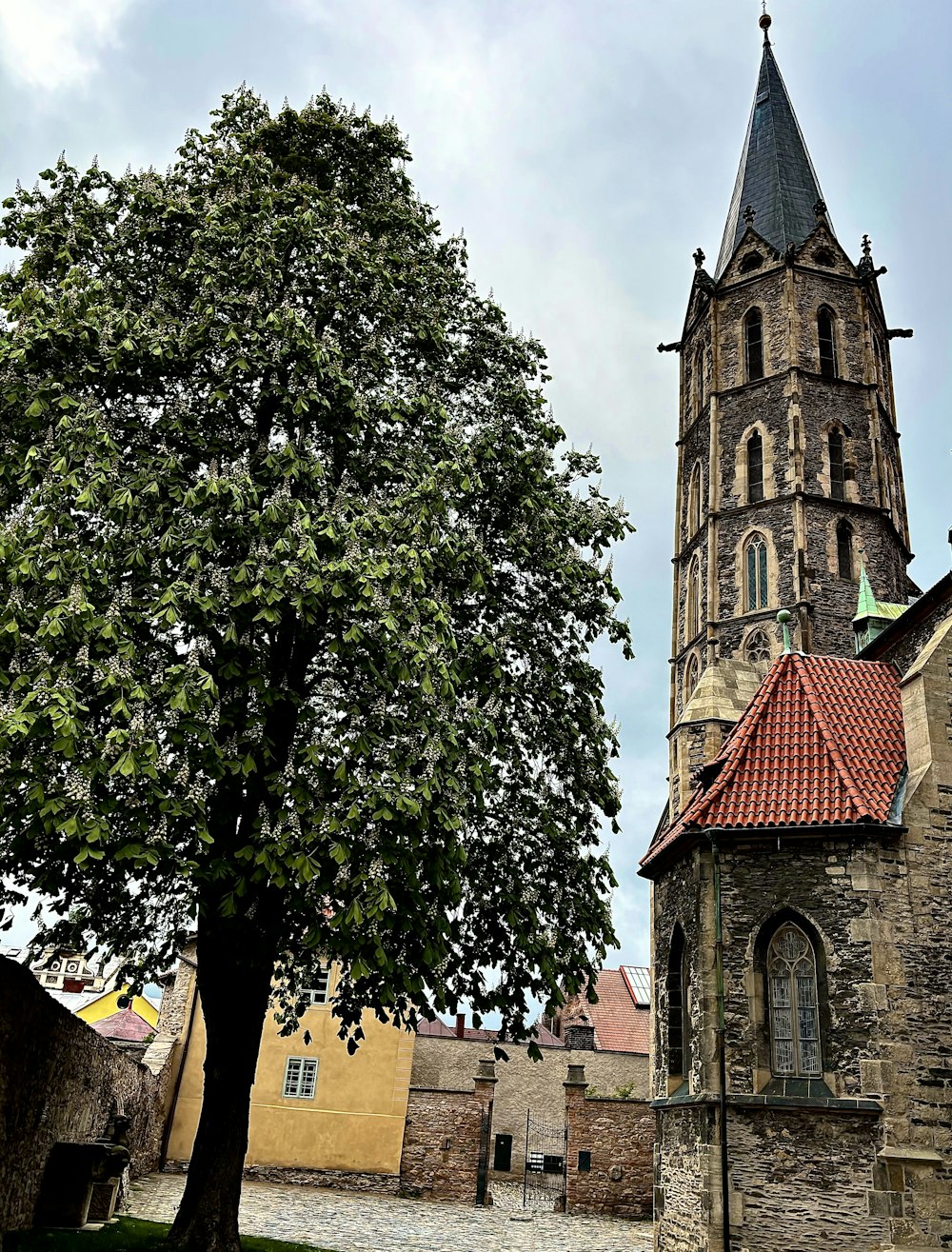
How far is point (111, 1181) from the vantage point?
1617cm

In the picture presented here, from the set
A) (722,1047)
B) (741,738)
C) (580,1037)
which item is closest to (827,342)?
(741,738)

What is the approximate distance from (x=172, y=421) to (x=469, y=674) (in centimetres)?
421

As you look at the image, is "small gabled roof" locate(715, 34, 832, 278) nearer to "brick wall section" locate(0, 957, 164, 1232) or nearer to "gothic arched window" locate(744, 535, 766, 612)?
"gothic arched window" locate(744, 535, 766, 612)

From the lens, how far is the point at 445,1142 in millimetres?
27766

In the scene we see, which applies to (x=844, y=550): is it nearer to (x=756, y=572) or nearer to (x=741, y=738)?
(x=756, y=572)

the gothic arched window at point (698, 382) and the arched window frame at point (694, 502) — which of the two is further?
the gothic arched window at point (698, 382)

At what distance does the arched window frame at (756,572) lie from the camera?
1389 inches

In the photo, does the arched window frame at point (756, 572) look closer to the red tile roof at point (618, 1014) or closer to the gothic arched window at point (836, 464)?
the gothic arched window at point (836, 464)

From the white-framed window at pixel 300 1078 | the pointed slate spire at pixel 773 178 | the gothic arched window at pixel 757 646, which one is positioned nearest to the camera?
the white-framed window at pixel 300 1078

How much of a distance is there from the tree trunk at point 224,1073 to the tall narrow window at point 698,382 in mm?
34327

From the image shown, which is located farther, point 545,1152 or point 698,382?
point 698,382

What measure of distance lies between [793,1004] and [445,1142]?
54.5 feet

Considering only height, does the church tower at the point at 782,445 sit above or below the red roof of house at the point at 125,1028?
above

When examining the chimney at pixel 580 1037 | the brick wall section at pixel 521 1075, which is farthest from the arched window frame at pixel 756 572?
the chimney at pixel 580 1037
